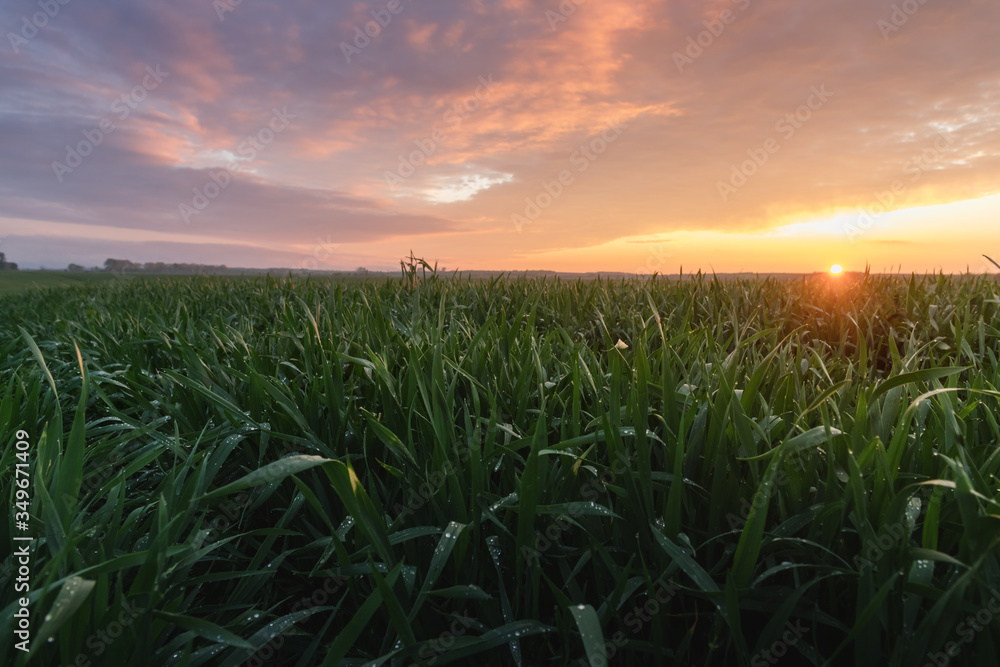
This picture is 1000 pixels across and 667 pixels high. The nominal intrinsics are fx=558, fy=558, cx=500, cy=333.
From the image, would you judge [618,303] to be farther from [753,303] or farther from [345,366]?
[345,366]

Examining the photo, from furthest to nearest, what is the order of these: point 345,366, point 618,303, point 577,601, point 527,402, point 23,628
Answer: point 618,303 → point 345,366 → point 527,402 → point 577,601 → point 23,628

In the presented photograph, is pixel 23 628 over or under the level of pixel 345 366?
under

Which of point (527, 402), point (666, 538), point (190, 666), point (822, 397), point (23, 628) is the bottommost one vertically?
Result: point (190, 666)

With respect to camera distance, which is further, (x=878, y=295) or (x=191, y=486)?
(x=878, y=295)

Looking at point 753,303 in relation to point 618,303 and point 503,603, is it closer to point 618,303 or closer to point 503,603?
point 618,303

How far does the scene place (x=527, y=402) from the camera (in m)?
1.82

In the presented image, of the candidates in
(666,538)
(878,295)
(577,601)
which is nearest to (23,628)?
(577,601)

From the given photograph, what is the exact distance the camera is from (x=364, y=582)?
1342 millimetres

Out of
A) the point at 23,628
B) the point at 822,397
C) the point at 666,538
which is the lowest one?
the point at 23,628

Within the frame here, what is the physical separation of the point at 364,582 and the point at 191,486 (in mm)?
463

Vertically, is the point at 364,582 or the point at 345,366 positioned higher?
the point at 345,366

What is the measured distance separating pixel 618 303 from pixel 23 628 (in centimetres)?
384

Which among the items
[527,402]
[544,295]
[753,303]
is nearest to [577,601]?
[527,402]

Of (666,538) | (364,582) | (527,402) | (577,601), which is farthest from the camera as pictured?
(527,402)
